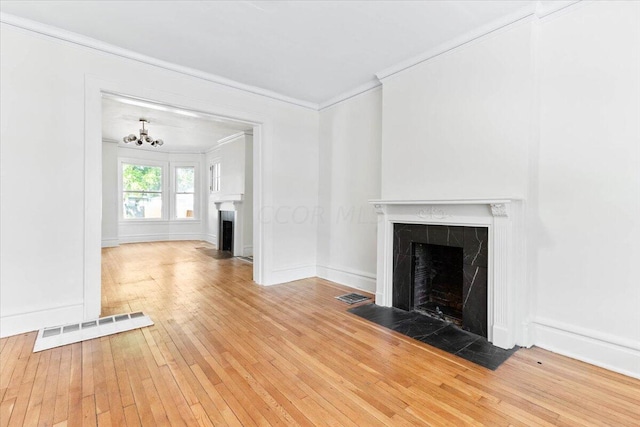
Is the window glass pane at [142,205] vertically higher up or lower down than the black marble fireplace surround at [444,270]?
higher up

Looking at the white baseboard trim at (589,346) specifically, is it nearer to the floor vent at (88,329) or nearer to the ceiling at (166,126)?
the floor vent at (88,329)

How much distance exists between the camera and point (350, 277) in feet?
14.1

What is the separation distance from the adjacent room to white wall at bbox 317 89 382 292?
7cm

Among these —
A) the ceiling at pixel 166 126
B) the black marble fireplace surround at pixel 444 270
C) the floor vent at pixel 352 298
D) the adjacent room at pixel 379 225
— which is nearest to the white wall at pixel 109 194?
the ceiling at pixel 166 126

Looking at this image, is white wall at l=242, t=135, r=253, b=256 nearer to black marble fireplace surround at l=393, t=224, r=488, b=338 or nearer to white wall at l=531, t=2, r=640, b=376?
black marble fireplace surround at l=393, t=224, r=488, b=338

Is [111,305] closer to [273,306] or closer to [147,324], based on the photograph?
[147,324]

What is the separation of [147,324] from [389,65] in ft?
12.2

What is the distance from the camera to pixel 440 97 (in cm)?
304

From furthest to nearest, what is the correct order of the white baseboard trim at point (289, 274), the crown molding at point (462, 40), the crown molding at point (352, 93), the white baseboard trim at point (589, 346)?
the white baseboard trim at point (289, 274) → the crown molding at point (352, 93) → the crown molding at point (462, 40) → the white baseboard trim at point (589, 346)

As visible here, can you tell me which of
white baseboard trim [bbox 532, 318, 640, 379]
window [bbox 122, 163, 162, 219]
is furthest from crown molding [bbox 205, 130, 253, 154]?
white baseboard trim [bbox 532, 318, 640, 379]

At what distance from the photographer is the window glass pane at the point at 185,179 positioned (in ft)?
30.9

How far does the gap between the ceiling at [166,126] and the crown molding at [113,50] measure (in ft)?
2.27

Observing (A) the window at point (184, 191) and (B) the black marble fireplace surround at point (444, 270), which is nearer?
(B) the black marble fireplace surround at point (444, 270)

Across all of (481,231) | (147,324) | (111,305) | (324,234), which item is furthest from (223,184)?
(481,231)
